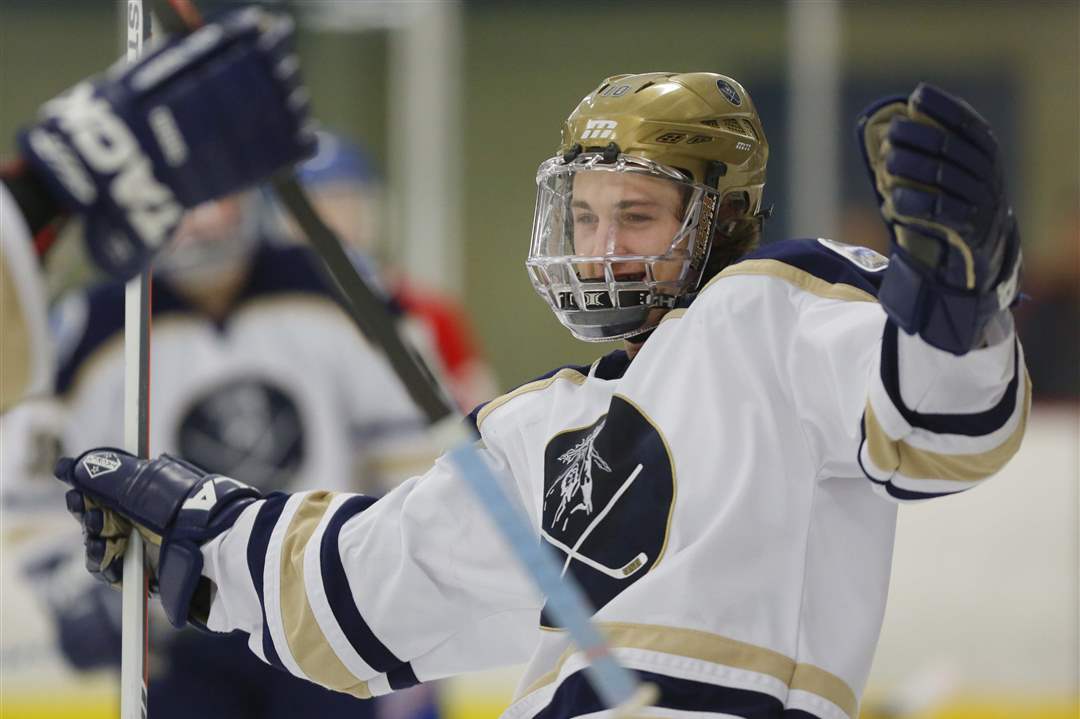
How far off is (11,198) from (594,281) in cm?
67

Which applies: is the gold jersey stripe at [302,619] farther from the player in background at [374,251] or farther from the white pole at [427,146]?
the white pole at [427,146]

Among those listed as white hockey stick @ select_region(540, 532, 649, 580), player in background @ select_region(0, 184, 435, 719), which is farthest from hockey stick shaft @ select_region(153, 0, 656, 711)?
player in background @ select_region(0, 184, 435, 719)

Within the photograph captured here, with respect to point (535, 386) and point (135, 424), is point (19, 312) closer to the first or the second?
point (135, 424)

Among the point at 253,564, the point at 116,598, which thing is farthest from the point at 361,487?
the point at 253,564

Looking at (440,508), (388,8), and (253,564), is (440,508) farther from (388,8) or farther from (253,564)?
(388,8)

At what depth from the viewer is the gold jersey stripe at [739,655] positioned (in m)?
1.67

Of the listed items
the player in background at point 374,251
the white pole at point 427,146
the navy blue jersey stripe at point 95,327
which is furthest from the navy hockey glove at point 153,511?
the white pole at point 427,146

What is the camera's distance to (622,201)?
1.91 m

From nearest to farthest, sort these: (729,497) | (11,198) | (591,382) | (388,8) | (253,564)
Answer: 1. (11,198)
2. (729,497)
3. (591,382)
4. (253,564)
5. (388,8)

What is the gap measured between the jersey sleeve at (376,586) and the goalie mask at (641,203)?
23cm

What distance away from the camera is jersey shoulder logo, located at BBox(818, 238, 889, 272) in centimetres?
172

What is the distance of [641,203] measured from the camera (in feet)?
6.27

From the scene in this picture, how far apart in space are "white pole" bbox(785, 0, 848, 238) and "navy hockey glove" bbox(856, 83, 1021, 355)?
331cm

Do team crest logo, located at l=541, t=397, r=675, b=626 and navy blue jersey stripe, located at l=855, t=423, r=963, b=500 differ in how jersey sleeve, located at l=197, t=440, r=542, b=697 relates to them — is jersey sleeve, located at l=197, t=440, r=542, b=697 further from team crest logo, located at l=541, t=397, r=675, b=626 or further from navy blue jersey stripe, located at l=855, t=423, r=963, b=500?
navy blue jersey stripe, located at l=855, t=423, r=963, b=500
